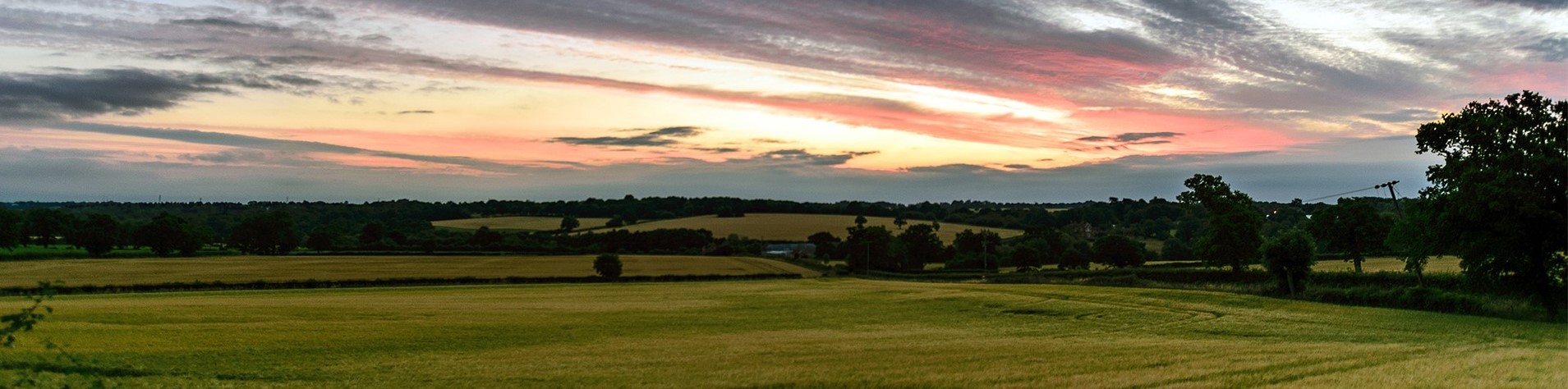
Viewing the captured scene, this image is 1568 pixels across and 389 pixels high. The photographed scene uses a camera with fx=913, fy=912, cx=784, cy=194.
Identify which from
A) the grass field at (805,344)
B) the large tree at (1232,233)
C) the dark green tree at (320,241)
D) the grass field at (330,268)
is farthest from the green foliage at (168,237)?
the large tree at (1232,233)

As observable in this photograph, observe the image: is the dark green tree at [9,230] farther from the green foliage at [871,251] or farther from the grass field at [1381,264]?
the grass field at [1381,264]

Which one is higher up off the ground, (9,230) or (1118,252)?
(9,230)

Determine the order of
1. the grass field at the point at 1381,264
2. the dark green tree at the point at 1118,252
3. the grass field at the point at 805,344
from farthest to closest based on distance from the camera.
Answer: the dark green tree at the point at 1118,252 → the grass field at the point at 1381,264 → the grass field at the point at 805,344

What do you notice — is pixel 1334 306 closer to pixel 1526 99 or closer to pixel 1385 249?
pixel 1526 99

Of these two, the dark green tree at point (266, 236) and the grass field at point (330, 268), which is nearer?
the grass field at point (330, 268)

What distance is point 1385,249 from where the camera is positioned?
75.8 meters

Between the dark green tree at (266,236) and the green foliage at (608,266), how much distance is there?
43196mm

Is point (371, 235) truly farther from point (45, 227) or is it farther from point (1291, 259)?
point (1291, 259)

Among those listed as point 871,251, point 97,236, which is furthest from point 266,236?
point 871,251

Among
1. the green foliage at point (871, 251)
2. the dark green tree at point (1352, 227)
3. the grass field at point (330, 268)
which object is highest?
the dark green tree at point (1352, 227)

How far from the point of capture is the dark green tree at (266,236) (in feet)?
333

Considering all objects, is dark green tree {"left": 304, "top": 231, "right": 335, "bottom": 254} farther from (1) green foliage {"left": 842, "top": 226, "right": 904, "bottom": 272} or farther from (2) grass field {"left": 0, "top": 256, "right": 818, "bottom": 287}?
(1) green foliage {"left": 842, "top": 226, "right": 904, "bottom": 272}

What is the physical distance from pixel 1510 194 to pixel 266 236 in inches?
4275

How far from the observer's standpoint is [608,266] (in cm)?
8162
